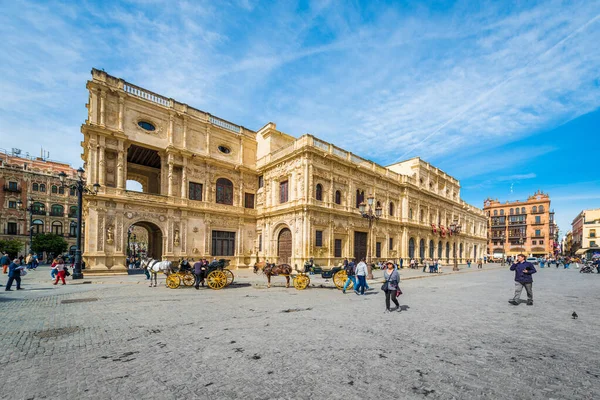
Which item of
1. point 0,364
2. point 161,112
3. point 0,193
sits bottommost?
point 0,364

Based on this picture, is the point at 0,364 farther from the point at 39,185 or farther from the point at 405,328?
the point at 39,185

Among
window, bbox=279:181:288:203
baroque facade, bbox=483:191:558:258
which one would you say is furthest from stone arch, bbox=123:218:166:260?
baroque facade, bbox=483:191:558:258

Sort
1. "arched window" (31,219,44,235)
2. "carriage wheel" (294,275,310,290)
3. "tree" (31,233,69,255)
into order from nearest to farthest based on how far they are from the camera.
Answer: "carriage wheel" (294,275,310,290)
"tree" (31,233,69,255)
"arched window" (31,219,44,235)

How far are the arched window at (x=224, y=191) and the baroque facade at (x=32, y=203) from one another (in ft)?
100

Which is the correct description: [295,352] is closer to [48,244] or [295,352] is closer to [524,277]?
[524,277]

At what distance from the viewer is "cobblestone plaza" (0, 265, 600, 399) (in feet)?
12.5

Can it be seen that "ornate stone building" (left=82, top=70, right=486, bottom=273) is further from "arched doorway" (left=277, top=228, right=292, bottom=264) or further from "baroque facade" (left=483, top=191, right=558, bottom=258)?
"baroque facade" (left=483, top=191, right=558, bottom=258)

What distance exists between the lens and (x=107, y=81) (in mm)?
→ 21438

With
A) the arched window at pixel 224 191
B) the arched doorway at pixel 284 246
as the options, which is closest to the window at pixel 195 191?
the arched window at pixel 224 191

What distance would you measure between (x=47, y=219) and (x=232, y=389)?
54.7 metres

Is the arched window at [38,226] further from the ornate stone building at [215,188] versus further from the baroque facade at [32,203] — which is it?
the ornate stone building at [215,188]

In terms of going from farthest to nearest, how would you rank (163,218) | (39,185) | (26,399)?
1. (39,185)
2. (163,218)
3. (26,399)

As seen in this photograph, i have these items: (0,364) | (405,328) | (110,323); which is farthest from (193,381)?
(405,328)

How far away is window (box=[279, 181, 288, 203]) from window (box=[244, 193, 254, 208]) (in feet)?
12.0
